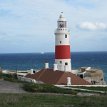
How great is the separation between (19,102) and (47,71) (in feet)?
52.8

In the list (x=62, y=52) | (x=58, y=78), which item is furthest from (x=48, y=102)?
(x=62, y=52)

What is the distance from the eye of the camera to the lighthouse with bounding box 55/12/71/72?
33156mm

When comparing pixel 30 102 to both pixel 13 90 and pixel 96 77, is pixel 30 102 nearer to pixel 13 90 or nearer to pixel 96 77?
pixel 13 90

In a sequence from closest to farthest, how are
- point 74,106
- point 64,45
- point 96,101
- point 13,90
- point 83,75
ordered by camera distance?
point 74,106 → point 96,101 → point 13,90 → point 64,45 → point 83,75

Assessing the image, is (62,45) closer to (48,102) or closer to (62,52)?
(62,52)

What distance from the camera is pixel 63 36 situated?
33375mm

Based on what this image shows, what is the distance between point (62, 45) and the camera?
109 feet

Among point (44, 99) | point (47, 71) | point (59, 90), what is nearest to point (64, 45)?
point (47, 71)

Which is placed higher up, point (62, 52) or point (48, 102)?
point (62, 52)

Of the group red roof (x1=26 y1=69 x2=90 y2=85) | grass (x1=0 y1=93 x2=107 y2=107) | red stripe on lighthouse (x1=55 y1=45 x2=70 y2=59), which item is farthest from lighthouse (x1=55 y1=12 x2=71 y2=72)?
grass (x1=0 y1=93 x2=107 y2=107)

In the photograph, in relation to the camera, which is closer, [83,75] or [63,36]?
[63,36]

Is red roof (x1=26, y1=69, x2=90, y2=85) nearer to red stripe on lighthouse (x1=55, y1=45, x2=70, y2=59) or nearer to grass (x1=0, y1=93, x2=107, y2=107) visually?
red stripe on lighthouse (x1=55, y1=45, x2=70, y2=59)

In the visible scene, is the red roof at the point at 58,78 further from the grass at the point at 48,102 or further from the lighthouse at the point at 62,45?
the grass at the point at 48,102

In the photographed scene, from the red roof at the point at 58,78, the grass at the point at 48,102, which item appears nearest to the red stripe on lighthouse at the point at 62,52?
the red roof at the point at 58,78
